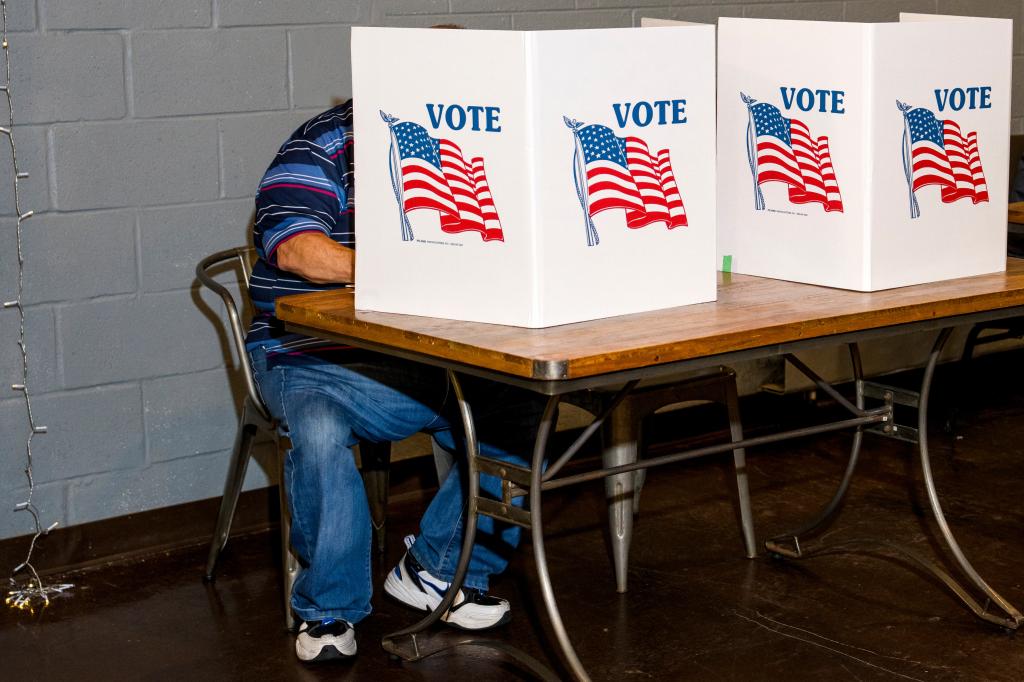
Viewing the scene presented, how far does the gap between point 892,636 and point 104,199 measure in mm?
1819

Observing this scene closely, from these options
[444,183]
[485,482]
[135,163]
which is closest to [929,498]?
[485,482]

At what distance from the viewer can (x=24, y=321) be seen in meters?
2.79

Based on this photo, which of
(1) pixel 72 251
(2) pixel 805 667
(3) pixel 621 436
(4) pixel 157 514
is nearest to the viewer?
(2) pixel 805 667

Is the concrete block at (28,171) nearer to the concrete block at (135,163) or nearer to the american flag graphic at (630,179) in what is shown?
the concrete block at (135,163)

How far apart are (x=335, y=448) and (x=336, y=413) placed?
0.06 meters

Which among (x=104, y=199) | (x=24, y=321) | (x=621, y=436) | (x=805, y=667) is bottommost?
(x=805, y=667)

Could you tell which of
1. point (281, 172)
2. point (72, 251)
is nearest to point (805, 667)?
point (281, 172)

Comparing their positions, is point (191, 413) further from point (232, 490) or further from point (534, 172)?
point (534, 172)

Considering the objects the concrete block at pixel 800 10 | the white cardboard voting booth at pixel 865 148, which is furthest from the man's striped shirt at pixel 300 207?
the concrete block at pixel 800 10

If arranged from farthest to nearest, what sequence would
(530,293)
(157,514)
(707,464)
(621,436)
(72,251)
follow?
1. (707,464)
2. (157,514)
3. (72,251)
4. (621,436)
5. (530,293)

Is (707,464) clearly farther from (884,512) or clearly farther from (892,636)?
(892,636)

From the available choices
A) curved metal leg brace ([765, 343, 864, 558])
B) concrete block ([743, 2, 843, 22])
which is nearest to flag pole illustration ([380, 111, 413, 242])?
curved metal leg brace ([765, 343, 864, 558])

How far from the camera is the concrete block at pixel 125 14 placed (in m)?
2.72

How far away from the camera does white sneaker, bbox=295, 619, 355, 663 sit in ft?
7.86
